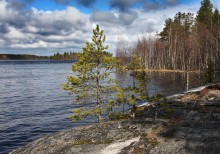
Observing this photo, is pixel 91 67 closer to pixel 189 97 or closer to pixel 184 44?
pixel 189 97

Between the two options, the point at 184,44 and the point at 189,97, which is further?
the point at 184,44

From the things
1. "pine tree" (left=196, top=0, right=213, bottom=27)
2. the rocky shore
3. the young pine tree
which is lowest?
the rocky shore

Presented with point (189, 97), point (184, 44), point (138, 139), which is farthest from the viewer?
point (184, 44)

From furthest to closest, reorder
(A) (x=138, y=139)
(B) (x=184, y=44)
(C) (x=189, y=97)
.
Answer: (B) (x=184, y=44)
(C) (x=189, y=97)
(A) (x=138, y=139)

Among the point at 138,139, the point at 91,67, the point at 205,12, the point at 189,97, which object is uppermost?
the point at 205,12

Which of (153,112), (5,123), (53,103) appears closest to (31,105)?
(53,103)

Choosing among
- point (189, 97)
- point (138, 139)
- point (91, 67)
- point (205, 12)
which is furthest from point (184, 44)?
point (138, 139)

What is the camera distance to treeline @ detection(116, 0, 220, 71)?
83.6m

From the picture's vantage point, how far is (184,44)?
94375 millimetres

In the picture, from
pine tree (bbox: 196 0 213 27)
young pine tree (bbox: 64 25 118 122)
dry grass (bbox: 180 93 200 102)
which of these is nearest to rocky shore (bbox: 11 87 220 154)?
young pine tree (bbox: 64 25 118 122)

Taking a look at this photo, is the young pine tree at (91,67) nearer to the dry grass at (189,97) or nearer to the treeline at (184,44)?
the dry grass at (189,97)

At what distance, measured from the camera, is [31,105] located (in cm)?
4134

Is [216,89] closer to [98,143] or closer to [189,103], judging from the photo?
[189,103]

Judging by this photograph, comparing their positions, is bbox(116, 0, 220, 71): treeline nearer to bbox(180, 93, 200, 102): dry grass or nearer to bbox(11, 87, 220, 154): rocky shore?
bbox(180, 93, 200, 102): dry grass
